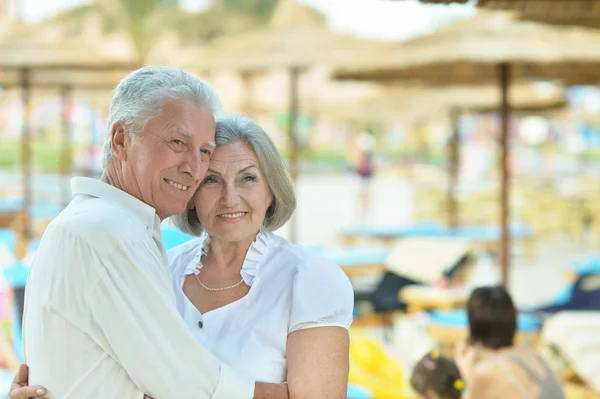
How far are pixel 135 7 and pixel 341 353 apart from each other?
28547mm

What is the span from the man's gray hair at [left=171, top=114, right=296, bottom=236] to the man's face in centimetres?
17

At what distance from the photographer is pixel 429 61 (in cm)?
658

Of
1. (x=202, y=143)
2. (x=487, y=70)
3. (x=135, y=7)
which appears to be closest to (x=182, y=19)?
(x=135, y=7)

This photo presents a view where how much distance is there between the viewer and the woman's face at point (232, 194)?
1.87 m

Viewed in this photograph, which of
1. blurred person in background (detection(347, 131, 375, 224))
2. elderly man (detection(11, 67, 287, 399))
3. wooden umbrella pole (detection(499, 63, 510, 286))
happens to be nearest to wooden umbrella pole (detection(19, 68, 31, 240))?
wooden umbrella pole (detection(499, 63, 510, 286))

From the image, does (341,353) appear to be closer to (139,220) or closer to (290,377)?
(290,377)

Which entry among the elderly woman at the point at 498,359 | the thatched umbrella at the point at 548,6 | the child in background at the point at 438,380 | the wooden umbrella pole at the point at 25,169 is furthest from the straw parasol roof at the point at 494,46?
the wooden umbrella pole at the point at 25,169

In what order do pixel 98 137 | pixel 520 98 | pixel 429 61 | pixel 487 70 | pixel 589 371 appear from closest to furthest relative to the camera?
pixel 589 371 → pixel 429 61 → pixel 487 70 → pixel 520 98 → pixel 98 137

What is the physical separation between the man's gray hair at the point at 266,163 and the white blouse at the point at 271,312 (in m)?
0.14

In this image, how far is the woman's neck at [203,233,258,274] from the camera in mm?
1951

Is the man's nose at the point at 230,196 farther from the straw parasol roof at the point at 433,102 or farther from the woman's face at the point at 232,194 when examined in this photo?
the straw parasol roof at the point at 433,102

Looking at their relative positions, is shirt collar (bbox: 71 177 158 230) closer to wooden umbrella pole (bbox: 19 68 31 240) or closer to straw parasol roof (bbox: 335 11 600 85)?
straw parasol roof (bbox: 335 11 600 85)

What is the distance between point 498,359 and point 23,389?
6.64 feet

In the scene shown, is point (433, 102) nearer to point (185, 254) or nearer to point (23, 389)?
point (185, 254)
